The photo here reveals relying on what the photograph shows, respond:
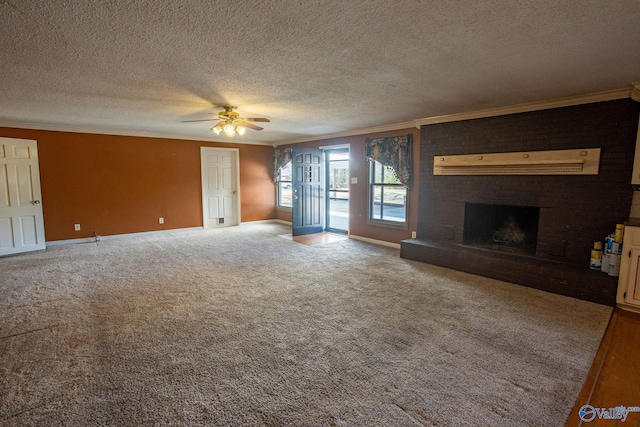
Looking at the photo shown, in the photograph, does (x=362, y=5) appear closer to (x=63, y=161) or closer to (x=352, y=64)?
(x=352, y=64)

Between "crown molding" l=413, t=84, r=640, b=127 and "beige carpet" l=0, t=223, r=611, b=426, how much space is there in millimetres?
2233

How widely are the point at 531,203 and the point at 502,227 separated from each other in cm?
63

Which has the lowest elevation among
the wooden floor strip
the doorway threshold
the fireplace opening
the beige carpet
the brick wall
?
the wooden floor strip

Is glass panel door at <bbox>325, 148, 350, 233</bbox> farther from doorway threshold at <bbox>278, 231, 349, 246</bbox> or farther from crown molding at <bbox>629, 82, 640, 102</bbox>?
crown molding at <bbox>629, 82, 640, 102</bbox>

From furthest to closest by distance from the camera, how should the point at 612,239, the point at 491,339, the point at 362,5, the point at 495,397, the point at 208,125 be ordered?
the point at 208,125 < the point at 612,239 < the point at 491,339 < the point at 495,397 < the point at 362,5

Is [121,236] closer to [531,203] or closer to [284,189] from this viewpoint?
[284,189]

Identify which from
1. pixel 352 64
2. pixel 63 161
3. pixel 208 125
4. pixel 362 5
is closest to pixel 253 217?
pixel 208 125

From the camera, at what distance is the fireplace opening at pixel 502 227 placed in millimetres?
4148

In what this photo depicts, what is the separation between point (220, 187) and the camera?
300 inches

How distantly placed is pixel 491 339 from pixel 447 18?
2.39 metres

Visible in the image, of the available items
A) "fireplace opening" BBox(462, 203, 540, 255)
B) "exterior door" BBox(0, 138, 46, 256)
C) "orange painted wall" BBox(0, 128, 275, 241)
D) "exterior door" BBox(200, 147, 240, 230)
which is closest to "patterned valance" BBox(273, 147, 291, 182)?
"orange painted wall" BBox(0, 128, 275, 241)

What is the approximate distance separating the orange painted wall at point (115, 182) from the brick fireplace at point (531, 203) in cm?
516

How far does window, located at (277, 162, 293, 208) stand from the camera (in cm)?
848

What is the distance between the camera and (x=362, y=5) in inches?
67.3
